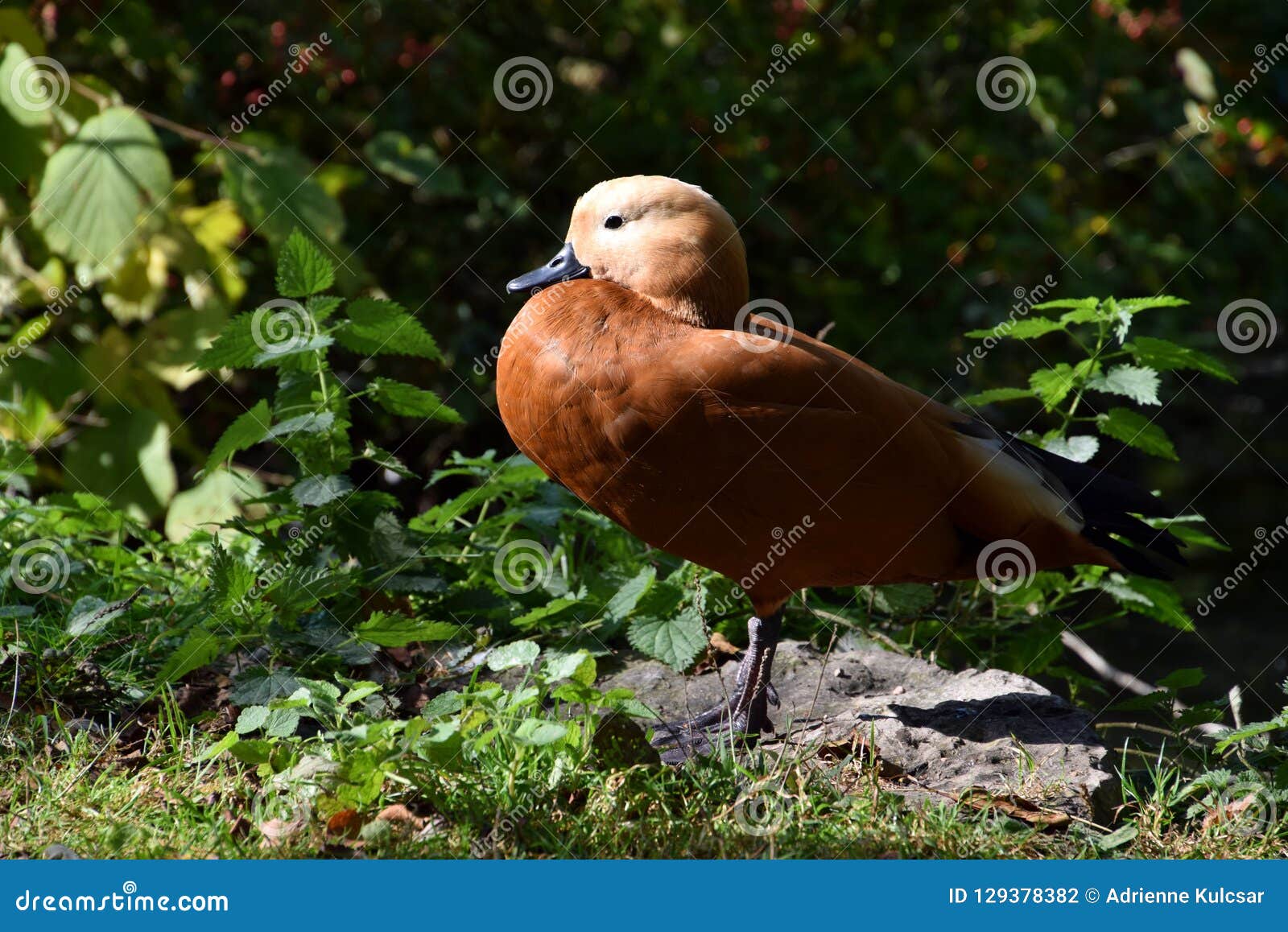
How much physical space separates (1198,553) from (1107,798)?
3.10 metres

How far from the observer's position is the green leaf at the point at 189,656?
2422 mm

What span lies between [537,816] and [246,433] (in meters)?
1.16

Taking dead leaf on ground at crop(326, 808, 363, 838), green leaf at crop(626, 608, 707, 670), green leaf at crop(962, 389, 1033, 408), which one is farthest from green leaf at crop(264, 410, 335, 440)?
green leaf at crop(962, 389, 1033, 408)

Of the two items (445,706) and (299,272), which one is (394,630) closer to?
(445,706)

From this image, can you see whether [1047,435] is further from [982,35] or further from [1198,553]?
[982,35]

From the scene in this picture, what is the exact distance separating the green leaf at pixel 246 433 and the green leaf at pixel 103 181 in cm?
91

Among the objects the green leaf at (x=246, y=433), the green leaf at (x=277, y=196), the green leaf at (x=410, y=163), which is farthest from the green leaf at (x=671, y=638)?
the green leaf at (x=410, y=163)

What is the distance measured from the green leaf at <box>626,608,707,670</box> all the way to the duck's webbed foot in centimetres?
11

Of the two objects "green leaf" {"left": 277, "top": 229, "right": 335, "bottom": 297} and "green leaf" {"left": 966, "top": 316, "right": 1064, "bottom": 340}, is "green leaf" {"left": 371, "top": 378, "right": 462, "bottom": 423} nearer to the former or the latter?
"green leaf" {"left": 277, "top": 229, "right": 335, "bottom": 297}

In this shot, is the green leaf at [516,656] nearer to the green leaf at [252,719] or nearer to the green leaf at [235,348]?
the green leaf at [252,719]

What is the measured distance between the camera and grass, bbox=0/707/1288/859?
201 centimetres

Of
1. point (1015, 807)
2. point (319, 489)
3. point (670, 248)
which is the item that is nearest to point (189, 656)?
point (319, 489)

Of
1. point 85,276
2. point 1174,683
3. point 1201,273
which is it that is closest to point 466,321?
point 85,276

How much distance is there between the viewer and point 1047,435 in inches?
121
